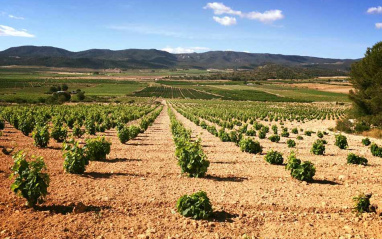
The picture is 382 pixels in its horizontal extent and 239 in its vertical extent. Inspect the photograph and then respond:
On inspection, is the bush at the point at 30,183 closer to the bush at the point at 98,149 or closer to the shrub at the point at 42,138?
the bush at the point at 98,149

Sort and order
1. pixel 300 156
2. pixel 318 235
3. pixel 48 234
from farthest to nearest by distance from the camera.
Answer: pixel 300 156
pixel 318 235
pixel 48 234

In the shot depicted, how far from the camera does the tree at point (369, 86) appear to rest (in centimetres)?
3344

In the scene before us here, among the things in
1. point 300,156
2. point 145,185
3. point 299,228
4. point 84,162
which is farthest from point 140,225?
point 300,156

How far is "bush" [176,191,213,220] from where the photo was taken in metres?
8.84

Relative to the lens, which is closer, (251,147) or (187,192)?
(187,192)

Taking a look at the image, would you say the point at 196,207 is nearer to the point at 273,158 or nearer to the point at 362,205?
the point at 362,205

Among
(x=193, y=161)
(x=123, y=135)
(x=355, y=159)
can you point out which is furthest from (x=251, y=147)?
(x=123, y=135)

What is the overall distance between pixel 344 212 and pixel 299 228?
254 cm

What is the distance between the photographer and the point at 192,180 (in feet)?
42.7

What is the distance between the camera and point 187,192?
11.3m

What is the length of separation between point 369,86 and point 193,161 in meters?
33.2

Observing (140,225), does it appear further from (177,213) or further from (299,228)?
(299,228)

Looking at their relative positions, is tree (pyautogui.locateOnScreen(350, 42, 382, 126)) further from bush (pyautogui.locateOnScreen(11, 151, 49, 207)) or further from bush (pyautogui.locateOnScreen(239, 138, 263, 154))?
bush (pyautogui.locateOnScreen(11, 151, 49, 207))

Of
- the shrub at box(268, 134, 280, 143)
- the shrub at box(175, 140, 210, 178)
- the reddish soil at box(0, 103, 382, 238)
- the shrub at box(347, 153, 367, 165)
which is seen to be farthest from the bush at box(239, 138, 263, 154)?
the shrub at box(175, 140, 210, 178)
